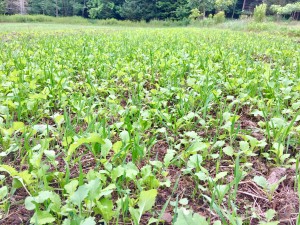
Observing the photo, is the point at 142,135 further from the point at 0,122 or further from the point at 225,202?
the point at 0,122

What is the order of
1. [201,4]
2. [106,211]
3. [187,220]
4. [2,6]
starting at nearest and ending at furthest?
[187,220] < [106,211] < [2,6] < [201,4]

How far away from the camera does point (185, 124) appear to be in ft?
5.55

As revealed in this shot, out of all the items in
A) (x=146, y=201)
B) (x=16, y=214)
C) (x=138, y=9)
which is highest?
(x=138, y=9)

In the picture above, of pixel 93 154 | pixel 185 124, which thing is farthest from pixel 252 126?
pixel 93 154

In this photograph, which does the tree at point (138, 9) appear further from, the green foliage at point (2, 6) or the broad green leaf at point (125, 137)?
the broad green leaf at point (125, 137)

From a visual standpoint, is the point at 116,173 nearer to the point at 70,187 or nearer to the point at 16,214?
the point at 70,187

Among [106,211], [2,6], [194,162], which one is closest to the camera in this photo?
[106,211]

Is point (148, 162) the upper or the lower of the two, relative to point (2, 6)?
lower

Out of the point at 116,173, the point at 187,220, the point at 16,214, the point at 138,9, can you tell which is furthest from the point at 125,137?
the point at 138,9

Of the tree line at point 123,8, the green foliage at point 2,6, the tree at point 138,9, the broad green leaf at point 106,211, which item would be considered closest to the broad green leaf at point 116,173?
the broad green leaf at point 106,211

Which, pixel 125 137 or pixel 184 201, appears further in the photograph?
pixel 125 137

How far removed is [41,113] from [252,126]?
1.46 meters

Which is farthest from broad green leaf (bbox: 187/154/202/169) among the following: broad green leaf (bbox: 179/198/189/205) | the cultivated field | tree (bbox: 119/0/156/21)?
tree (bbox: 119/0/156/21)

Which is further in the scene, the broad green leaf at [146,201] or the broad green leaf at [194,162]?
the broad green leaf at [194,162]
